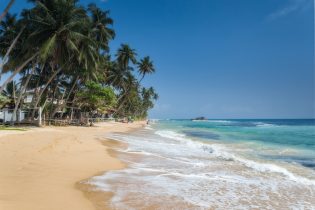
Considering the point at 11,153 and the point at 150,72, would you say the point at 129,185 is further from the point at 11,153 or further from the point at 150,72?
the point at 150,72

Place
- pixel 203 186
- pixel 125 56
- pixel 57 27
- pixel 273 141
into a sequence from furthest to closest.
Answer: pixel 125 56 < pixel 273 141 < pixel 57 27 < pixel 203 186

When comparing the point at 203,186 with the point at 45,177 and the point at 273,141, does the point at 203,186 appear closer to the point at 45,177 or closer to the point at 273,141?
the point at 45,177

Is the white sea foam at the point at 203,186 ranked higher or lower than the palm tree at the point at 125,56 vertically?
lower

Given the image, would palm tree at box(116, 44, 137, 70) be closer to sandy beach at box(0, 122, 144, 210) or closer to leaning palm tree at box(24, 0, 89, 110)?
leaning palm tree at box(24, 0, 89, 110)

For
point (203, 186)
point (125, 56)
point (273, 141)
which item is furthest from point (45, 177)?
point (125, 56)

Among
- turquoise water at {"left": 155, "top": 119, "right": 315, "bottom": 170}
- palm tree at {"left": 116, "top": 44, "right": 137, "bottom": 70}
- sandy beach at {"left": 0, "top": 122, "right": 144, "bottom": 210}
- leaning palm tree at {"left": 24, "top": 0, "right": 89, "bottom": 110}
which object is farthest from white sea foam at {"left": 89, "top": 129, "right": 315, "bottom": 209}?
palm tree at {"left": 116, "top": 44, "right": 137, "bottom": 70}

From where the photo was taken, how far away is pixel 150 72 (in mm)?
59312

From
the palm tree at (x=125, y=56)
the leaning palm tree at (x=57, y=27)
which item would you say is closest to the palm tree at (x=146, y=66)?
the palm tree at (x=125, y=56)

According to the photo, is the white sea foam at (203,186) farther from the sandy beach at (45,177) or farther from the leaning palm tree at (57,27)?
the leaning palm tree at (57,27)

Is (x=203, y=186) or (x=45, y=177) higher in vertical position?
(x=45, y=177)

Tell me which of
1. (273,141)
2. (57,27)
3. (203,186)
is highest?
(57,27)

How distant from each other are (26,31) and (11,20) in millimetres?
3811

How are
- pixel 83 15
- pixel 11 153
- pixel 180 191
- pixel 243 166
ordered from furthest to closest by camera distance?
pixel 83 15
pixel 243 166
pixel 11 153
pixel 180 191

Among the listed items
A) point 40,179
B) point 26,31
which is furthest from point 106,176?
point 26,31
